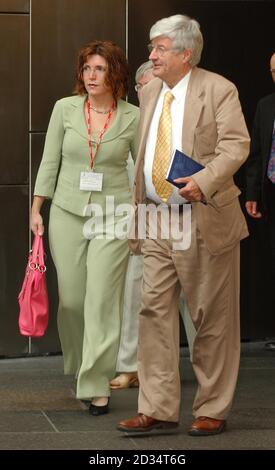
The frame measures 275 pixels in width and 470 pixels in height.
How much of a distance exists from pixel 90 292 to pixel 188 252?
0.89 m

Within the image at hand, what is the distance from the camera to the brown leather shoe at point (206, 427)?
22.5 ft

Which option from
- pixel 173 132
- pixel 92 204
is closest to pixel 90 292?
pixel 92 204

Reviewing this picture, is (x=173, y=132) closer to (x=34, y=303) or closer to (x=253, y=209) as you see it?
(x=34, y=303)

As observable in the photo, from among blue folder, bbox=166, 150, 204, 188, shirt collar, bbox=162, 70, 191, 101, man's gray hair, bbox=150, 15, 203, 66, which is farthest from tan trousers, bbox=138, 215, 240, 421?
man's gray hair, bbox=150, 15, 203, 66

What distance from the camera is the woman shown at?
747 cm

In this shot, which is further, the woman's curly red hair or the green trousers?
the woman's curly red hair

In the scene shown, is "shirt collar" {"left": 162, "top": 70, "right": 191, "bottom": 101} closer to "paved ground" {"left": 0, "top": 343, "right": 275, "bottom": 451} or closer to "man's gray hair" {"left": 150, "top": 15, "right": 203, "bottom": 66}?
"man's gray hair" {"left": 150, "top": 15, "right": 203, "bottom": 66}

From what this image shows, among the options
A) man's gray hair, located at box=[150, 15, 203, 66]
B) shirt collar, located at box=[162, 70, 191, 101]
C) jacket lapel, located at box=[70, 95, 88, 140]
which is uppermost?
man's gray hair, located at box=[150, 15, 203, 66]

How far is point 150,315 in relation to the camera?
272 inches

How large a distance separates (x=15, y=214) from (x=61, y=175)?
5.52ft

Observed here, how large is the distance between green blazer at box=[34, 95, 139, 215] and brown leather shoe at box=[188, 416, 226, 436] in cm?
143

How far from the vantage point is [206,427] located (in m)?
6.90

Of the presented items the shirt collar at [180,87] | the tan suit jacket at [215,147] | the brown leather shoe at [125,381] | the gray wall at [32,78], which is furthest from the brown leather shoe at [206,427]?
the gray wall at [32,78]

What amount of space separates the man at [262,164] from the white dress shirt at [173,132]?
2753 mm
